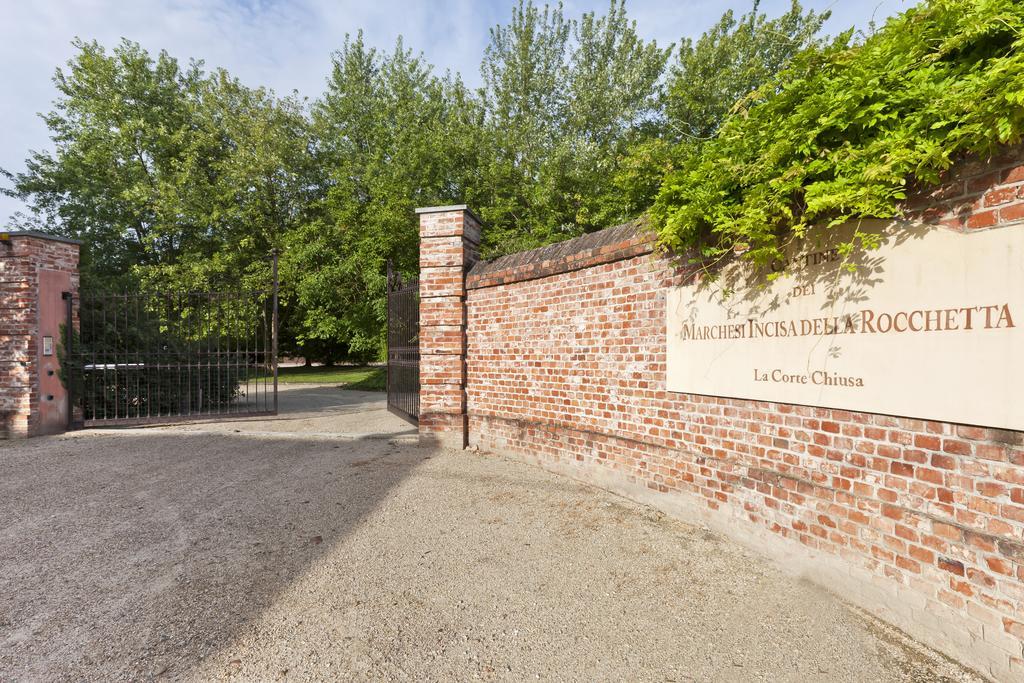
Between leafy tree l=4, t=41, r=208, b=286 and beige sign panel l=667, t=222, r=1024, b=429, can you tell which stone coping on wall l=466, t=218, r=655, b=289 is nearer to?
beige sign panel l=667, t=222, r=1024, b=429

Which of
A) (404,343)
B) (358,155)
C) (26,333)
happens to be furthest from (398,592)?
(358,155)

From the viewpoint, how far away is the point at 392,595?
291 cm

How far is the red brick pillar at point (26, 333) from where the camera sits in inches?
293

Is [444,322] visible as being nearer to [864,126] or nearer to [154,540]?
[154,540]

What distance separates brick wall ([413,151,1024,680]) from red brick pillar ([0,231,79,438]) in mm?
7610

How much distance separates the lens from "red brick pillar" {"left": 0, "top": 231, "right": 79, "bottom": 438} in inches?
293

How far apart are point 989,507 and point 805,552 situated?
1.12 m

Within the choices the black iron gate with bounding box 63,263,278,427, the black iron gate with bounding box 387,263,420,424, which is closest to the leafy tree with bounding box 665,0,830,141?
the black iron gate with bounding box 387,263,420,424

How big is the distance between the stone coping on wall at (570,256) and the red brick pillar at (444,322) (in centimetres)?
32

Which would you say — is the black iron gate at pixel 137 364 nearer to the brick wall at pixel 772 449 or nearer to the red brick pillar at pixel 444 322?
the red brick pillar at pixel 444 322

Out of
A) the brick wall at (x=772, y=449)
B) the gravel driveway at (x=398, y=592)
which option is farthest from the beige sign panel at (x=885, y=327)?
the gravel driveway at (x=398, y=592)

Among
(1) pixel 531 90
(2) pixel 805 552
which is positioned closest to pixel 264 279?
(1) pixel 531 90

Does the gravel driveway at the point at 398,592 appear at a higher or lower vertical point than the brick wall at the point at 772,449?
lower

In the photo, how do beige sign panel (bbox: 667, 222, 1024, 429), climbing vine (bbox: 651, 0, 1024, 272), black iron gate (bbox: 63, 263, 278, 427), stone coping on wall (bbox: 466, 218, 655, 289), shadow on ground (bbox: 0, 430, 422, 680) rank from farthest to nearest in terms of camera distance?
black iron gate (bbox: 63, 263, 278, 427)
stone coping on wall (bbox: 466, 218, 655, 289)
shadow on ground (bbox: 0, 430, 422, 680)
beige sign panel (bbox: 667, 222, 1024, 429)
climbing vine (bbox: 651, 0, 1024, 272)
